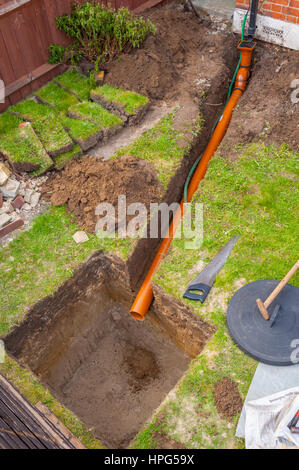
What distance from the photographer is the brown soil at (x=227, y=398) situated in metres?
3.69

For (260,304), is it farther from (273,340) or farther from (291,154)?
(291,154)

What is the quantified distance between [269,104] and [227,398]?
4681mm

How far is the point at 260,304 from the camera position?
398cm

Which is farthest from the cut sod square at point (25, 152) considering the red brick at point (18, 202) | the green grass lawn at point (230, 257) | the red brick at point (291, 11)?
the red brick at point (291, 11)

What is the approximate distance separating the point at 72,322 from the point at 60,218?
4.59ft

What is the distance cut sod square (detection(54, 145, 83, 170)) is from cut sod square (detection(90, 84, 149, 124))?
1.01 meters

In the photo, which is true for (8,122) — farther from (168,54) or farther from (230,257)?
(230,257)

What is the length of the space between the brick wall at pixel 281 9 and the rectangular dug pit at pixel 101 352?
17.0 feet

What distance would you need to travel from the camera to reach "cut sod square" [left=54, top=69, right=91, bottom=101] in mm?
6755

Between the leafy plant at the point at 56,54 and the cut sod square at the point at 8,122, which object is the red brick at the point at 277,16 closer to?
the leafy plant at the point at 56,54

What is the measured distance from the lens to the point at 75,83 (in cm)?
690

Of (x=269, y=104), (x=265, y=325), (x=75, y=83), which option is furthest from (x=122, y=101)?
(x=265, y=325)

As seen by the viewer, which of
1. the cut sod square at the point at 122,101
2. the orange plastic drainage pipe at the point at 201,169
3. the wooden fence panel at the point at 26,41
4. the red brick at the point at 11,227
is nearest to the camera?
the orange plastic drainage pipe at the point at 201,169

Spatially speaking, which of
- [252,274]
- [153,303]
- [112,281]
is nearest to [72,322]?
[112,281]
